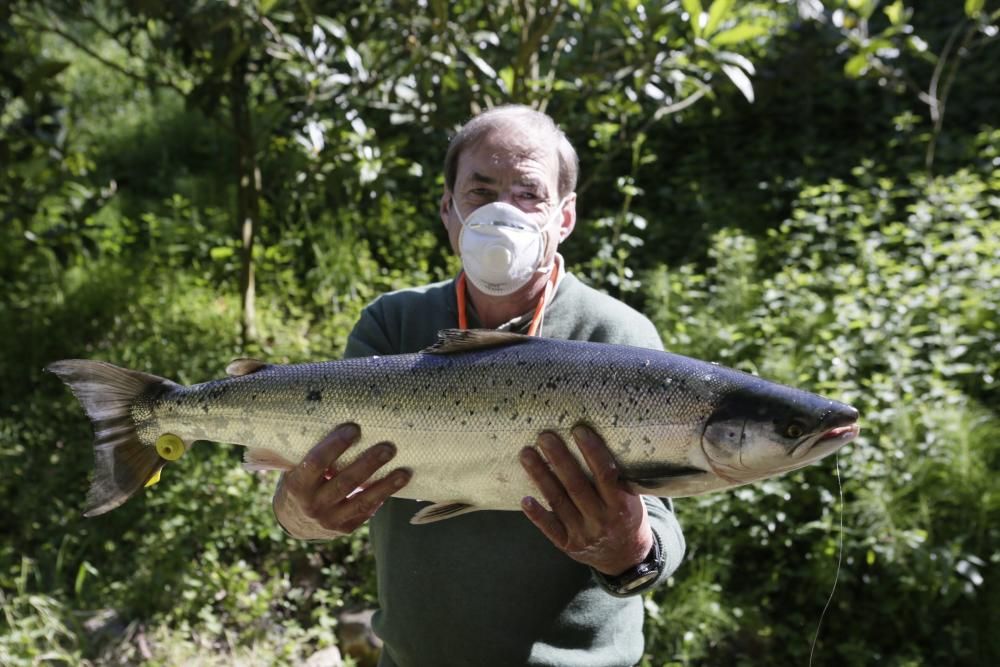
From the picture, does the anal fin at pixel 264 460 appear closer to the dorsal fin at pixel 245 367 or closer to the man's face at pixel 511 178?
the dorsal fin at pixel 245 367

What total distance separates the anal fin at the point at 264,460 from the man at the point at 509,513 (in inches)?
2.2

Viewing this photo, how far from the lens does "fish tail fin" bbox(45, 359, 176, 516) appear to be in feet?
7.55

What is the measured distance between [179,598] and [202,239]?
3373 millimetres

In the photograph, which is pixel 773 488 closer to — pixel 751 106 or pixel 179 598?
pixel 179 598

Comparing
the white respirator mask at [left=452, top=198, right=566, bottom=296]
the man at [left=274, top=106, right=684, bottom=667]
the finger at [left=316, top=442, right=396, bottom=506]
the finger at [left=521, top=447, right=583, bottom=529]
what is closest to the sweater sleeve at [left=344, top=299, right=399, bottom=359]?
the man at [left=274, top=106, right=684, bottom=667]

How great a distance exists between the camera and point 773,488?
15.5 ft

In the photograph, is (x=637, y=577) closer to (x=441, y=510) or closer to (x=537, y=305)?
(x=441, y=510)

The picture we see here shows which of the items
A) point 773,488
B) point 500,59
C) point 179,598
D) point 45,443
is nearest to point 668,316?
point 773,488

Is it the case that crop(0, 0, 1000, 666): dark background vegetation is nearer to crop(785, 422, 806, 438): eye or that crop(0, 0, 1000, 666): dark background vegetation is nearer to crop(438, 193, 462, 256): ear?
crop(438, 193, 462, 256): ear

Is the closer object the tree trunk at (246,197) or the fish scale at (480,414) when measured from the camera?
the fish scale at (480,414)

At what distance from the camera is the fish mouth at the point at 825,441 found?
1.95 meters

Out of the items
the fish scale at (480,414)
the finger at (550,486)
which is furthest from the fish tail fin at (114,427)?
the finger at (550,486)

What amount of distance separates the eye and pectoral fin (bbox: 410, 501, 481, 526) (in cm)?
74

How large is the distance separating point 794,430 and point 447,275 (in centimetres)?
520
